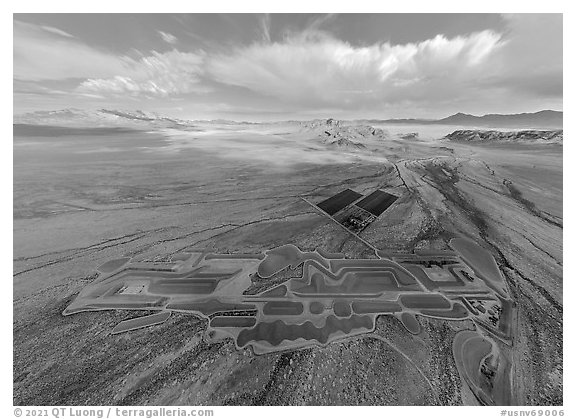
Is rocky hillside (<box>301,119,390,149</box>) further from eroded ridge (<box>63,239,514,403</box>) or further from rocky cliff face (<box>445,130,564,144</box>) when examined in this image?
eroded ridge (<box>63,239,514,403</box>)

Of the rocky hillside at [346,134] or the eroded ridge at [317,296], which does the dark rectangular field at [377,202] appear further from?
the rocky hillside at [346,134]

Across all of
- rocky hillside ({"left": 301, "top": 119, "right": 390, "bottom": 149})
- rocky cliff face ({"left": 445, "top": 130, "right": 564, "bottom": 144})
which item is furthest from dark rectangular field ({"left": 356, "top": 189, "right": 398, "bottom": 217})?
rocky cliff face ({"left": 445, "top": 130, "right": 564, "bottom": 144})

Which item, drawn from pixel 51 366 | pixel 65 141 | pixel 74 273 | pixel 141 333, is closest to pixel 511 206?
pixel 141 333

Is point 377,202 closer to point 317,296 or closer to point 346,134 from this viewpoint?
point 317,296

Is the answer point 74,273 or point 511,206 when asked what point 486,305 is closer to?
point 511,206

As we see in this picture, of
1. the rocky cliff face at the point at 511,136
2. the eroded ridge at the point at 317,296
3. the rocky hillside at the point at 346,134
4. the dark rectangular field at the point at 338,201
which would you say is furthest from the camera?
the rocky hillside at the point at 346,134

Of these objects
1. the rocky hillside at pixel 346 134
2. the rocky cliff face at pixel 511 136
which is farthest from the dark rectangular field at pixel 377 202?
the rocky cliff face at pixel 511 136
